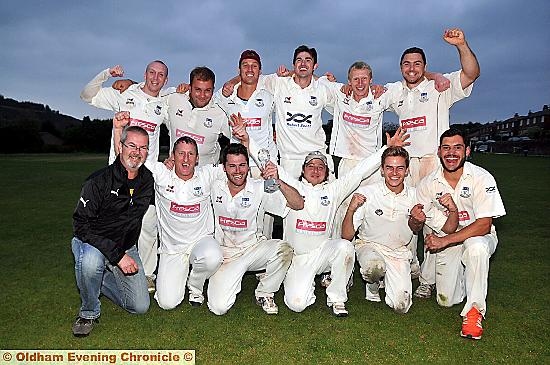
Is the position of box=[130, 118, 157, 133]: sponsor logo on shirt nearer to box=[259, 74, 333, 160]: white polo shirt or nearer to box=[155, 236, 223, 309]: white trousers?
box=[259, 74, 333, 160]: white polo shirt

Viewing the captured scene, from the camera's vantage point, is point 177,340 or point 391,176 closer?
point 177,340

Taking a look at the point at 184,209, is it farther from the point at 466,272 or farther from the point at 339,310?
the point at 466,272

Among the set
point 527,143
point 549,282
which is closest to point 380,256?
point 549,282

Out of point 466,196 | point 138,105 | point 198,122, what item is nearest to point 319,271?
point 466,196

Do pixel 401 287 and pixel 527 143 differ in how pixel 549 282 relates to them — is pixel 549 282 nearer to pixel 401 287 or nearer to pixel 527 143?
pixel 401 287

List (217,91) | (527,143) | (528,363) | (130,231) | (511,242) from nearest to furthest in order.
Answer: (528,363) < (130,231) < (217,91) < (511,242) < (527,143)

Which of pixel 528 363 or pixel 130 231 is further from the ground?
pixel 130 231

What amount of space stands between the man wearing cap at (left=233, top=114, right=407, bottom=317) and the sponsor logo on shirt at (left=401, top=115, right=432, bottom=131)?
17.5 inches

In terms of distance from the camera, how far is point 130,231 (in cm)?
487

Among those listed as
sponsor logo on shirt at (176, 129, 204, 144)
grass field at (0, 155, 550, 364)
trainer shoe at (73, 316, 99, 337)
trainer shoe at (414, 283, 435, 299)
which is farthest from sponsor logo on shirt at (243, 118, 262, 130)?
trainer shoe at (73, 316, 99, 337)

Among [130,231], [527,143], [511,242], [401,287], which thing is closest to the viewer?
[130,231]

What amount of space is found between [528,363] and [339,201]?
2478 millimetres

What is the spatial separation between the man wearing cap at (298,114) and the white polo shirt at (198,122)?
1.27 feet

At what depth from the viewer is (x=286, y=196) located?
5535mm
